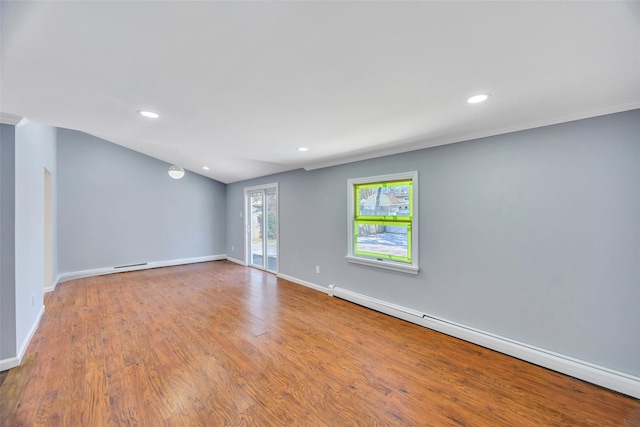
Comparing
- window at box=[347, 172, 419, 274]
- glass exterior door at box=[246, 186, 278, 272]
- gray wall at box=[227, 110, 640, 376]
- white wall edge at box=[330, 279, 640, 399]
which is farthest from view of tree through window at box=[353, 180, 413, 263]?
glass exterior door at box=[246, 186, 278, 272]

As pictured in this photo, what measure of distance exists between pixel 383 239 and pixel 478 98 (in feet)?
7.29

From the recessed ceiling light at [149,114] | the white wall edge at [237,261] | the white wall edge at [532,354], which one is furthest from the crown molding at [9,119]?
the white wall edge at [237,261]

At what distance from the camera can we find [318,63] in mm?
1453

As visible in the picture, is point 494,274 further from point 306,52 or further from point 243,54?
point 243,54

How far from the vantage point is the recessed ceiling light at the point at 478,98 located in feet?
6.12

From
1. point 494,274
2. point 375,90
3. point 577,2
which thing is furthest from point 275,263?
point 577,2

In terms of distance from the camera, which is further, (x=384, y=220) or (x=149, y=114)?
(x=384, y=220)

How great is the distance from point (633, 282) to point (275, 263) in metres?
5.47

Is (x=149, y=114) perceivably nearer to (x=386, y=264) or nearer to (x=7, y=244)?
(x=7, y=244)

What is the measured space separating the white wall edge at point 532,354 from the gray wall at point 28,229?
4035 mm

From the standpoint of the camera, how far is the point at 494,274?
8.78 ft

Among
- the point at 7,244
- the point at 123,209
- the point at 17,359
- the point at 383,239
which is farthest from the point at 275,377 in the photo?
the point at 123,209

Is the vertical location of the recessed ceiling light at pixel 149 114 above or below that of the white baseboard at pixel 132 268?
above

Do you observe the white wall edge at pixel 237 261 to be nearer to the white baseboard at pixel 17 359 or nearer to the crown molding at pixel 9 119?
the white baseboard at pixel 17 359
